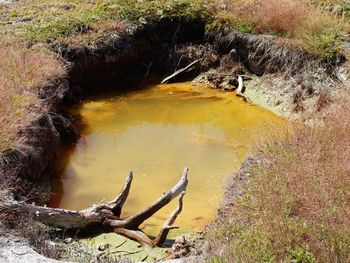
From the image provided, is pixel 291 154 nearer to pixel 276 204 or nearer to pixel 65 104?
pixel 276 204

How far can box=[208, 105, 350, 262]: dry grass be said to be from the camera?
5.66 metres

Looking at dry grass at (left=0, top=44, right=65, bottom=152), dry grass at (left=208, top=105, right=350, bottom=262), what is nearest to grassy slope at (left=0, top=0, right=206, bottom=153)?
dry grass at (left=0, top=44, right=65, bottom=152)

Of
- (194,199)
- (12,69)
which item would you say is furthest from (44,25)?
(194,199)

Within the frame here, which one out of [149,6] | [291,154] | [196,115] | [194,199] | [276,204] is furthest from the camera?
[149,6]

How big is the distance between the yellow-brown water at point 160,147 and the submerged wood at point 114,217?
1.63 feet

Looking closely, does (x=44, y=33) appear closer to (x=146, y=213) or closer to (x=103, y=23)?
(x=103, y=23)

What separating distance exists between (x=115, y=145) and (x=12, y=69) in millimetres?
2589

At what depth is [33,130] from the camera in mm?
9586

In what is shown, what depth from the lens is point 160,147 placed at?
451 inches

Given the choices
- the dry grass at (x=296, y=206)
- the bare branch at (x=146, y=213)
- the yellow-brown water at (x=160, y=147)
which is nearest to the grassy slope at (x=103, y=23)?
the yellow-brown water at (x=160, y=147)

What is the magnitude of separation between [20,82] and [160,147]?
3077mm

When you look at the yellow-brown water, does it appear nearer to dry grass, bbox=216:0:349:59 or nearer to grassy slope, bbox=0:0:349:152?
grassy slope, bbox=0:0:349:152

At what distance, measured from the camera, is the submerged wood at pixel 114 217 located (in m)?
7.92

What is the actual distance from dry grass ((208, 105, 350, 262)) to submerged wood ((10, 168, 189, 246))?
1348mm
